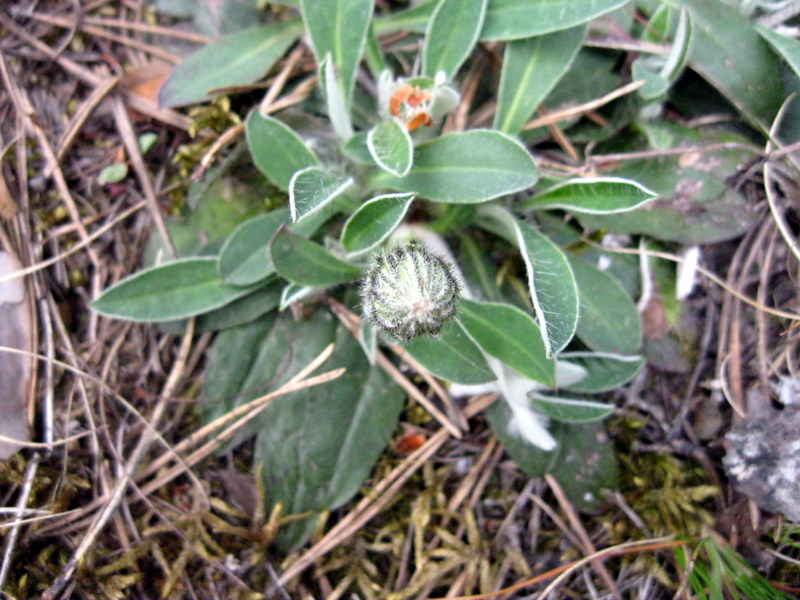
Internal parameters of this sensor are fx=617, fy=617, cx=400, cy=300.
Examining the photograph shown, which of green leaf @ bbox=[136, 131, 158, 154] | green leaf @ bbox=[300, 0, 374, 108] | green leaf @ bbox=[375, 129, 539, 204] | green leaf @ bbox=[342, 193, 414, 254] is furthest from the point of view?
green leaf @ bbox=[136, 131, 158, 154]

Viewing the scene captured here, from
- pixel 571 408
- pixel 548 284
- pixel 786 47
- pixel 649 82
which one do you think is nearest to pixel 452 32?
pixel 649 82

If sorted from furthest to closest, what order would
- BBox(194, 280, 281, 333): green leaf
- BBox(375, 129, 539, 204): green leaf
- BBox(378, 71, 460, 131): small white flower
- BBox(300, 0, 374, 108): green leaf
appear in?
BBox(194, 280, 281, 333): green leaf → BBox(300, 0, 374, 108): green leaf → BBox(378, 71, 460, 131): small white flower → BBox(375, 129, 539, 204): green leaf

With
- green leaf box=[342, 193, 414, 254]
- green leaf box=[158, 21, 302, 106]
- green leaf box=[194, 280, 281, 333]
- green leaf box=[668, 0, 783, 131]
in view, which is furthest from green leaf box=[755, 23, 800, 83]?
green leaf box=[194, 280, 281, 333]

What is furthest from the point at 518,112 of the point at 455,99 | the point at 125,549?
the point at 125,549

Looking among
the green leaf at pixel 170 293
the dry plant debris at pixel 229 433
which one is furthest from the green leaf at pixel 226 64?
the green leaf at pixel 170 293

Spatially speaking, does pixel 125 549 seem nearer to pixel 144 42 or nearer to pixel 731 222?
pixel 144 42

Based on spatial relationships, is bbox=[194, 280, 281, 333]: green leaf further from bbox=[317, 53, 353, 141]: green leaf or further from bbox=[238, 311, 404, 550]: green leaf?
bbox=[317, 53, 353, 141]: green leaf

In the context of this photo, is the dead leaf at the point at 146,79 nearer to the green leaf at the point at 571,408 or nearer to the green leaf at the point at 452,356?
the green leaf at the point at 452,356
